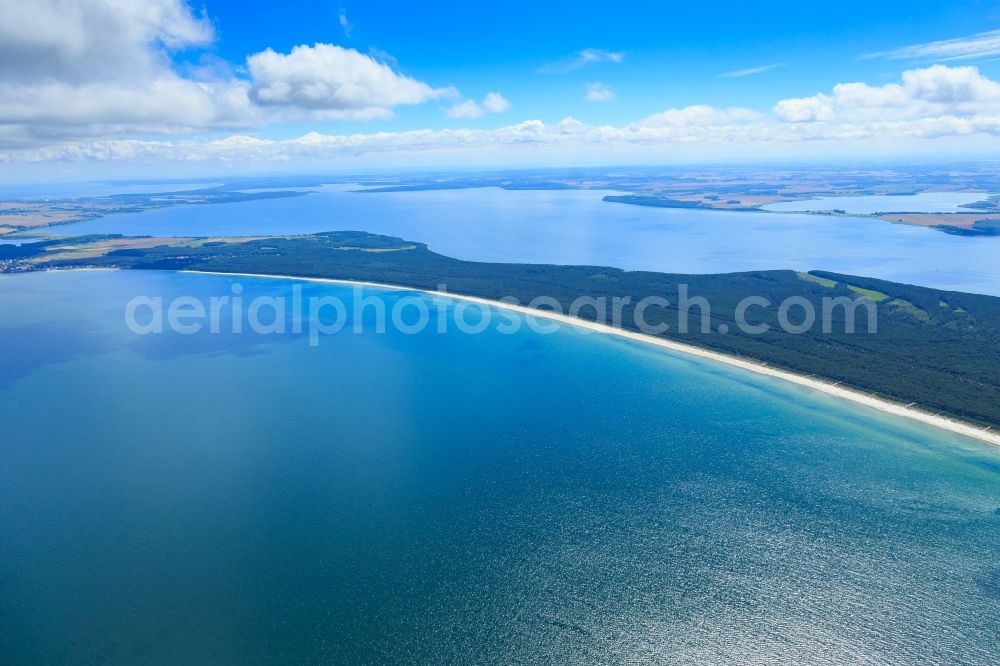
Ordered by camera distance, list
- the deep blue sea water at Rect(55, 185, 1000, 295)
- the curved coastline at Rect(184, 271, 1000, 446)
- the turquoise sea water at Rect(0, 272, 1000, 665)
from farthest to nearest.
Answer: the deep blue sea water at Rect(55, 185, 1000, 295)
the curved coastline at Rect(184, 271, 1000, 446)
the turquoise sea water at Rect(0, 272, 1000, 665)

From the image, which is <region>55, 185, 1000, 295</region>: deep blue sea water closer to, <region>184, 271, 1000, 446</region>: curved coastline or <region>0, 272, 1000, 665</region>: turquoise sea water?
<region>184, 271, 1000, 446</region>: curved coastline

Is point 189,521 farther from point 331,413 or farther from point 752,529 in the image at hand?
point 752,529

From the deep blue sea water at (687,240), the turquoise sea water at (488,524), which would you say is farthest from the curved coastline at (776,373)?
the deep blue sea water at (687,240)

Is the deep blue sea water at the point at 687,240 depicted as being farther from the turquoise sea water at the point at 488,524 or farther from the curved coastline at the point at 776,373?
the turquoise sea water at the point at 488,524

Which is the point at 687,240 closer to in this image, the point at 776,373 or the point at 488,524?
the point at 776,373

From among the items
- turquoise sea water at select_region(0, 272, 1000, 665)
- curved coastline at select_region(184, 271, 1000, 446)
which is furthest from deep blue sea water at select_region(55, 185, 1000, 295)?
turquoise sea water at select_region(0, 272, 1000, 665)

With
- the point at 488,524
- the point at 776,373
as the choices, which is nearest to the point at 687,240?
the point at 776,373
